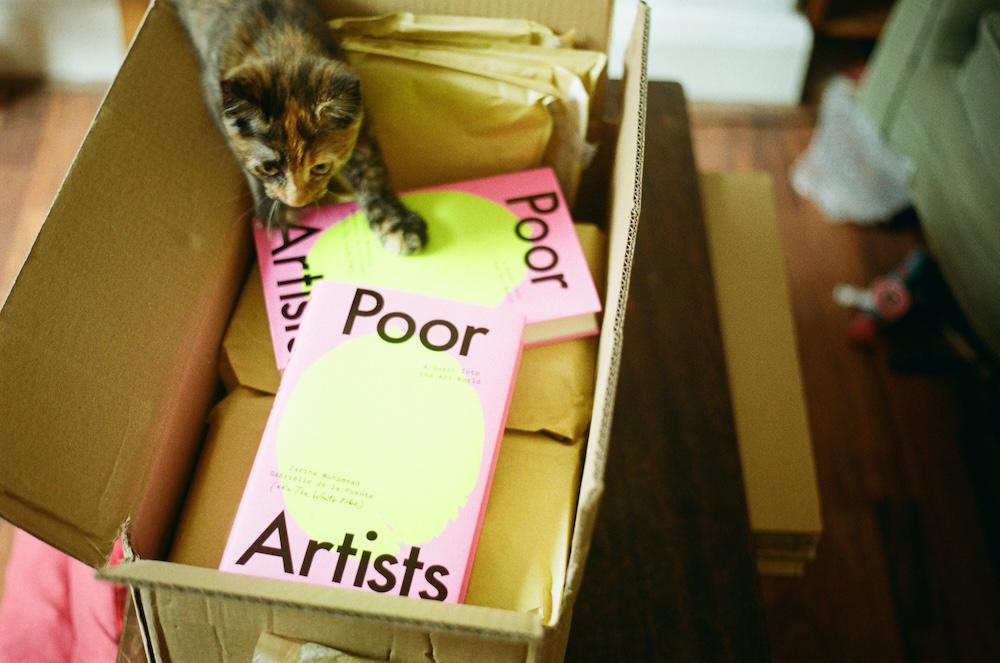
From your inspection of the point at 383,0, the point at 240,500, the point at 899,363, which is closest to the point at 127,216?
the point at 240,500

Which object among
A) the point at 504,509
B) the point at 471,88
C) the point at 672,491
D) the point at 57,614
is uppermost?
the point at 471,88

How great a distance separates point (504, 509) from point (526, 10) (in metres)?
0.54

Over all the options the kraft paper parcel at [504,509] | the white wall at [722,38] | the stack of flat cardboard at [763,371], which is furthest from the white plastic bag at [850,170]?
the kraft paper parcel at [504,509]

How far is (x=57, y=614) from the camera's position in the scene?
2.65ft

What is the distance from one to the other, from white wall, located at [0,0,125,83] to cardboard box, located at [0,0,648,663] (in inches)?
40.3

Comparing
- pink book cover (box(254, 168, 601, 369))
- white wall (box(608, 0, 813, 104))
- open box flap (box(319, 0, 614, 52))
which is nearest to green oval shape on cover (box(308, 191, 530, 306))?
pink book cover (box(254, 168, 601, 369))

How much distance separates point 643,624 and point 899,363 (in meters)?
0.96

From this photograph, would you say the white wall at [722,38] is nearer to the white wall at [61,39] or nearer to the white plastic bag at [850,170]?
the white plastic bag at [850,170]

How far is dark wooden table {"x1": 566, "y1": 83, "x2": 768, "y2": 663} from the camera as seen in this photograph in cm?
70

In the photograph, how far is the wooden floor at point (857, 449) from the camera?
1.18 metres

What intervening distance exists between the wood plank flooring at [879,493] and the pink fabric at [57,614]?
0.93m

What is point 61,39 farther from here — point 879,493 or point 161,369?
point 879,493

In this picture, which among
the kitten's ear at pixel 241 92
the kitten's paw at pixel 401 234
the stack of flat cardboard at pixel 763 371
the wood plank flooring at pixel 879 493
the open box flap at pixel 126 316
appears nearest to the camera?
the open box flap at pixel 126 316

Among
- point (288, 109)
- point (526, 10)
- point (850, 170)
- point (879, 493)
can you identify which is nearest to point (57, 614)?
point (288, 109)
